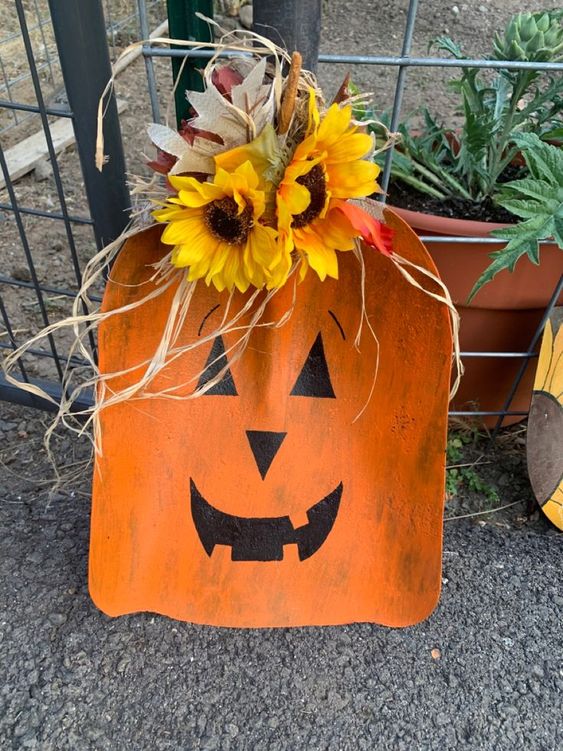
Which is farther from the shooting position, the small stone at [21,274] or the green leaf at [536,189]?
the small stone at [21,274]

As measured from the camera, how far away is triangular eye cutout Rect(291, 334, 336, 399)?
0.91m

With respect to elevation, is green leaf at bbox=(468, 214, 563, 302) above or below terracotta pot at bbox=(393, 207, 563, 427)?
above

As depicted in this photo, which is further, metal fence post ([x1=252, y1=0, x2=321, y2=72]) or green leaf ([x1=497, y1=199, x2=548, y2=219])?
green leaf ([x1=497, y1=199, x2=548, y2=219])

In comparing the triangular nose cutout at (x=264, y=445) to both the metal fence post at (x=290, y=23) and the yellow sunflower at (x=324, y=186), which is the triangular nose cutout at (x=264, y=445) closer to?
the yellow sunflower at (x=324, y=186)

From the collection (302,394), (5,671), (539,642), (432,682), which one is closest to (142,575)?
(5,671)

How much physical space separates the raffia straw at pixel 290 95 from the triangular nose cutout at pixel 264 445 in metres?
0.43

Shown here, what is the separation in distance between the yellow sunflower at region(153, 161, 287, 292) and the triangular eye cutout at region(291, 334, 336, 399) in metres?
0.19

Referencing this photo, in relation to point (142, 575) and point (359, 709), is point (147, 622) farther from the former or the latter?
point (359, 709)

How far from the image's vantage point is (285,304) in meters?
0.86

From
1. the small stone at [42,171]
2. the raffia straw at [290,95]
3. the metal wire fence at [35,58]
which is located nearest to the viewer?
the raffia straw at [290,95]

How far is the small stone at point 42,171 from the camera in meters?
2.08

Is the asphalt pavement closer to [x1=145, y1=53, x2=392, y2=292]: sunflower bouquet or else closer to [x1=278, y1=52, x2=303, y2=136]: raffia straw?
[x1=145, y1=53, x2=392, y2=292]: sunflower bouquet

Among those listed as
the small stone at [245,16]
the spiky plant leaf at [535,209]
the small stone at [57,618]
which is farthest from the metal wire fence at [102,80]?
the small stone at [245,16]

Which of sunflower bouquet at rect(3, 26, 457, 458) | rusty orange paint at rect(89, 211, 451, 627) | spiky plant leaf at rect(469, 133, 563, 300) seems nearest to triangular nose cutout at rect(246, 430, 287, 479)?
rusty orange paint at rect(89, 211, 451, 627)
